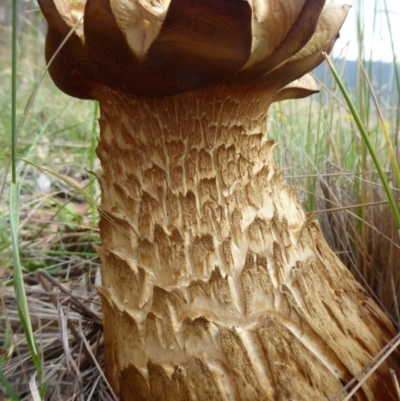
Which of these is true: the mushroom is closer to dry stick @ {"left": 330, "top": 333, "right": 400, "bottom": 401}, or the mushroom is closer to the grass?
dry stick @ {"left": 330, "top": 333, "right": 400, "bottom": 401}

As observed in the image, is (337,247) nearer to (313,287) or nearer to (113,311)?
(313,287)

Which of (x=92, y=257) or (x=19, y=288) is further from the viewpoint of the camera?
(x=92, y=257)

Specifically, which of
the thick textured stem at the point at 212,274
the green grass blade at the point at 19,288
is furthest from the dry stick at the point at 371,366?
the green grass blade at the point at 19,288

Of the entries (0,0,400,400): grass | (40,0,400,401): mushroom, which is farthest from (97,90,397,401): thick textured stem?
(0,0,400,400): grass

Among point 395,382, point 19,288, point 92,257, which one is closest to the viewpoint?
point 19,288

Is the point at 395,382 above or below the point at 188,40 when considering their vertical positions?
below

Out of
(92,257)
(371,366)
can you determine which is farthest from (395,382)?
(92,257)

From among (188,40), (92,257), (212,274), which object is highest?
(188,40)

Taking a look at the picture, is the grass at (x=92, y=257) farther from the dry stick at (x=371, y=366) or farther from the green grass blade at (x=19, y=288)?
the dry stick at (x=371, y=366)

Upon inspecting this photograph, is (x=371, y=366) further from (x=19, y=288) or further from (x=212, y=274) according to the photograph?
(x=19, y=288)
